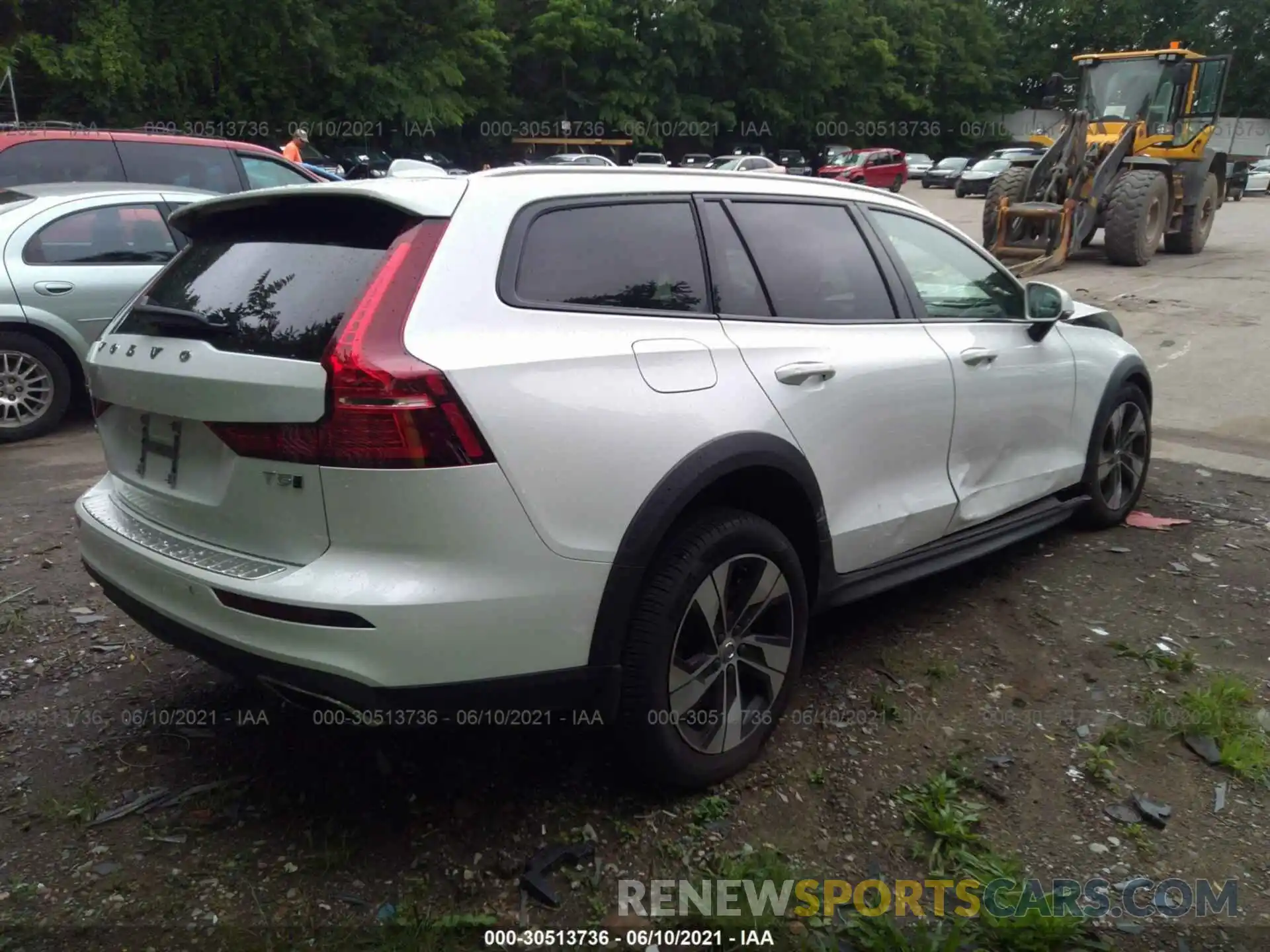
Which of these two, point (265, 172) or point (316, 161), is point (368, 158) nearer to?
point (316, 161)

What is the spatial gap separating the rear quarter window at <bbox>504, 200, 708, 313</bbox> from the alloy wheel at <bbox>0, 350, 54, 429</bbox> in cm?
515

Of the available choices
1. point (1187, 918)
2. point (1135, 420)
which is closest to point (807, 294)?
point (1187, 918)

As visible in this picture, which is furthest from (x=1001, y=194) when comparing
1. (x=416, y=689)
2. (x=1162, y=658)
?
(x=416, y=689)

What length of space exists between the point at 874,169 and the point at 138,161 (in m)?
28.7

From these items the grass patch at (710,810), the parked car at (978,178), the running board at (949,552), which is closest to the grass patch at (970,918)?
the grass patch at (710,810)

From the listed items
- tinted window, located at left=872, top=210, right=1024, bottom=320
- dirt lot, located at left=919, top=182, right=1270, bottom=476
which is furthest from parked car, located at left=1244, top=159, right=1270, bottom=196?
tinted window, located at left=872, top=210, right=1024, bottom=320

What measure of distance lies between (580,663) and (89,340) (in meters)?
5.51

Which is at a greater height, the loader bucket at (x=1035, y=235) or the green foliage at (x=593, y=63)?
→ the green foliage at (x=593, y=63)

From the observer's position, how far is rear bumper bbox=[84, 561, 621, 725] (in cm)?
230

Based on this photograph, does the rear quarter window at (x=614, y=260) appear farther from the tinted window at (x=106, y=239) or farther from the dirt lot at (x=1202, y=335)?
the tinted window at (x=106, y=239)

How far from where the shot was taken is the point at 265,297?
2607mm

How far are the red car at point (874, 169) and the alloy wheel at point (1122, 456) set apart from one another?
28.5m

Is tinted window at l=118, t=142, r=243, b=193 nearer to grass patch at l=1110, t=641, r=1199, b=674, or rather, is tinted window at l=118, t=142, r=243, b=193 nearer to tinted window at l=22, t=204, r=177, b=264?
tinted window at l=22, t=204, r=177, b=264

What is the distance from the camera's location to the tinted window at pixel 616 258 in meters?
2.63
